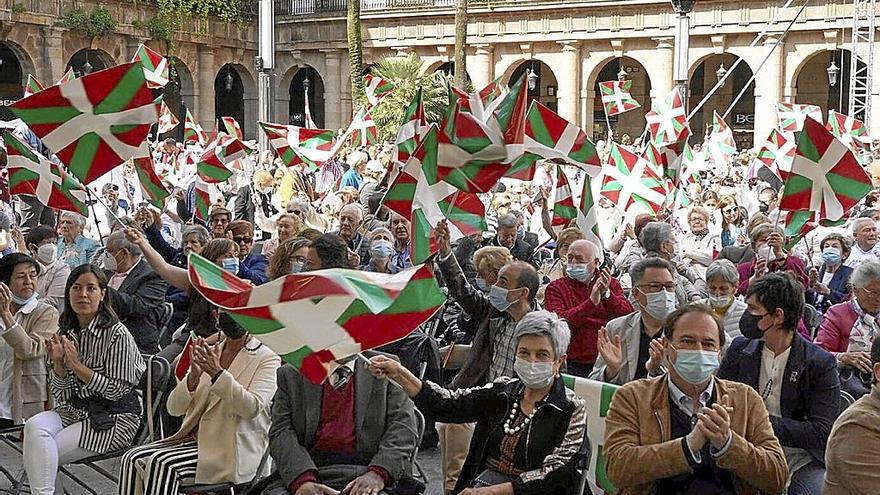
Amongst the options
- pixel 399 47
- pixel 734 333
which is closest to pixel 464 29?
pixel 399 47

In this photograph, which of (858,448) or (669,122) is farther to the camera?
(669,122)

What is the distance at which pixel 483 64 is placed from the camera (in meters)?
39.1

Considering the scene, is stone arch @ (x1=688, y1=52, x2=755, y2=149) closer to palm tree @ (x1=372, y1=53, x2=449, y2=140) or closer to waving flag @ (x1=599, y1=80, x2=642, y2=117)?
palm tree @ (x1=372, y1=53, x2=449, y2=140)

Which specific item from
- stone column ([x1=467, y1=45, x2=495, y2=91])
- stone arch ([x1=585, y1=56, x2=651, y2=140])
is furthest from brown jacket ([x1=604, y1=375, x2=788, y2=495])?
stone arch ([x1=585, y1=56, x2=651, y2=140])

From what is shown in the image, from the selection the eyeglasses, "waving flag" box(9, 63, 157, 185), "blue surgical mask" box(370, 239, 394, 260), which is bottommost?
the eyeglasses

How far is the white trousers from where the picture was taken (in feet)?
18.9

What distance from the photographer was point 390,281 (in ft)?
15.8

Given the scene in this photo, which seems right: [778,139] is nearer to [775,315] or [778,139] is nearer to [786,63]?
[775,315]

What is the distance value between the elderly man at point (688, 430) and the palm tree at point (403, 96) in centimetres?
2510

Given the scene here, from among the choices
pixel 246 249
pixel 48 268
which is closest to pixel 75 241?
pixel 48 268

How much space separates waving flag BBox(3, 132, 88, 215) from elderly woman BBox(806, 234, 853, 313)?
18.5 feet

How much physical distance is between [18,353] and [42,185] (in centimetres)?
348

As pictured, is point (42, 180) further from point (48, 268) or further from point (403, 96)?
point (403, 96)

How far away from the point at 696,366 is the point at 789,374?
960 millimetres
